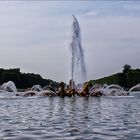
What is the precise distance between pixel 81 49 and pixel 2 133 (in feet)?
139

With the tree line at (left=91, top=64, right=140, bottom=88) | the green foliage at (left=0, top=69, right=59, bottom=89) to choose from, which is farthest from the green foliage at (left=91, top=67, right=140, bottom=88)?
the green foliage at (left=0, top=69, right=59, bottom=89)

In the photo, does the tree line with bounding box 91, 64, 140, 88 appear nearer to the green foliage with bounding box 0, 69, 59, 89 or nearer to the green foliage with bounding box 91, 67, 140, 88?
the green foliage with bounding box 91, 67, 140, 88

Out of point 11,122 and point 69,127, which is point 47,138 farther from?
point 11,122

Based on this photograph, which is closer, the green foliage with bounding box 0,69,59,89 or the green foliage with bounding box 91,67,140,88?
the green foliage with bounding box 91,67,140,88

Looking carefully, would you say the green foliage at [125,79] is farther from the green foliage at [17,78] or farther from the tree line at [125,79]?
the green foliage at [17,78]

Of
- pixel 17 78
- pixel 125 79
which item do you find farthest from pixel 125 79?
pixel 17 78

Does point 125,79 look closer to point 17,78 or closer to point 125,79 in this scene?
point 125,79

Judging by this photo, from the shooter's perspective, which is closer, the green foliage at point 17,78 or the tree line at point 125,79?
the tree line at point 125,79

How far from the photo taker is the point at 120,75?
166 metres

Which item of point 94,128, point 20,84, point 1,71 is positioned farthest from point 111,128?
A: point 1,71

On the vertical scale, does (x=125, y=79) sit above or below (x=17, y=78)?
below

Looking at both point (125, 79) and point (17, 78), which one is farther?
point (17, 78)

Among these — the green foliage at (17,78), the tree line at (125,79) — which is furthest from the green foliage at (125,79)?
the green foliage at (17,78)

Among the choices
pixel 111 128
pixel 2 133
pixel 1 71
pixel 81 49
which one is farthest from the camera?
pixel 1 71
